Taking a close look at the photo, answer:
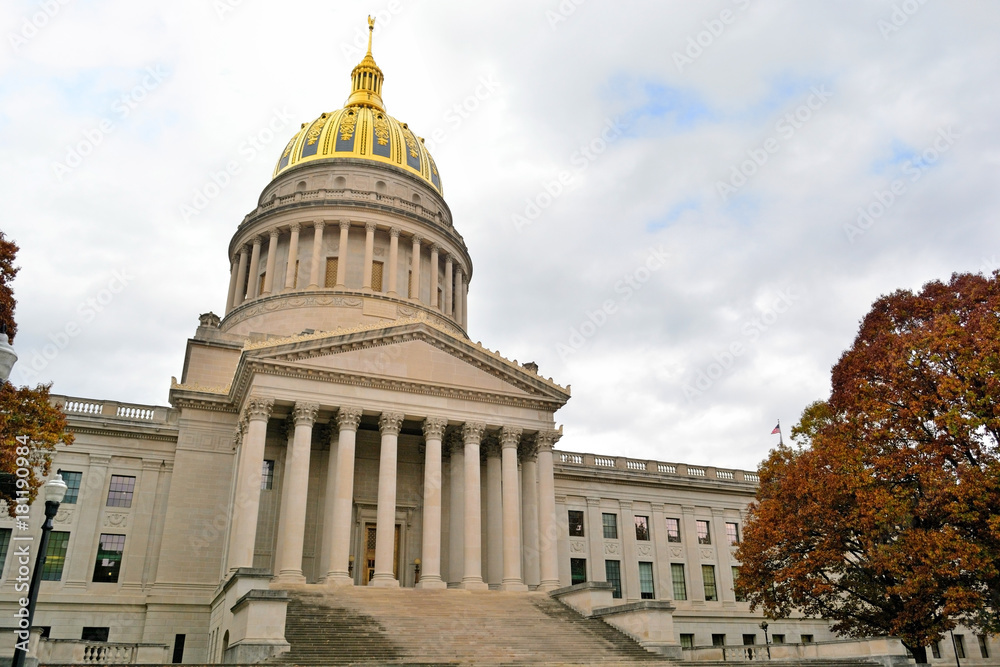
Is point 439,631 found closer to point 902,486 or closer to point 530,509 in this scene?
point 530,509

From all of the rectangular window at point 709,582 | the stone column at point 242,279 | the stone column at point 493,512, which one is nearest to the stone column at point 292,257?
the stone column at point 242,279

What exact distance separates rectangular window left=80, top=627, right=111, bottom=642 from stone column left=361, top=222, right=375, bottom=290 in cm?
2473

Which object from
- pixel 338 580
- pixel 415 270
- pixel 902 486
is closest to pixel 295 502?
pixel 338 580

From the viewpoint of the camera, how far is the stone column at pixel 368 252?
50.7 m

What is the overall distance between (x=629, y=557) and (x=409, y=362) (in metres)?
20.3

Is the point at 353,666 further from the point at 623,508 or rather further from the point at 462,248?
the point at 462,248

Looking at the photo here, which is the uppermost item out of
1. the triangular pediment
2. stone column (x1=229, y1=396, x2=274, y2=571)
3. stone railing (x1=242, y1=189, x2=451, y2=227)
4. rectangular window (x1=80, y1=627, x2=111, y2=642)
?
stone railing (x1=242, y1=189, x2=451, y2=227)

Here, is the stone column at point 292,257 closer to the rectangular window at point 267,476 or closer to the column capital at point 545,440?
the rectangular window at point 267,476

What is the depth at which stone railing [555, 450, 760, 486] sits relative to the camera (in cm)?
4766

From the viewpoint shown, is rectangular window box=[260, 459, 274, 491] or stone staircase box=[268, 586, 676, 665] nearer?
stone staircase box=[268, 586, 676, 665]

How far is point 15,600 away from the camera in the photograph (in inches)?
1282

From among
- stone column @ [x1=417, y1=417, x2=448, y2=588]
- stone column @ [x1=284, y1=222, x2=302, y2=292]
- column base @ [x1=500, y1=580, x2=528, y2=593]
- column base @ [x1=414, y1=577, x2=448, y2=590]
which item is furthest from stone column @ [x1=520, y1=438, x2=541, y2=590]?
stone column @ [x1=284, y1=222, x2=302, y2=292]

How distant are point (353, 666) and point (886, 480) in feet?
60.3

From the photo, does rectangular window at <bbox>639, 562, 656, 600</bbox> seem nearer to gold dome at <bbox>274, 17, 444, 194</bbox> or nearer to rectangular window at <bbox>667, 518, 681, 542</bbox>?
rectangular window at <bbox>667, 518, 681, 542</bbox>
